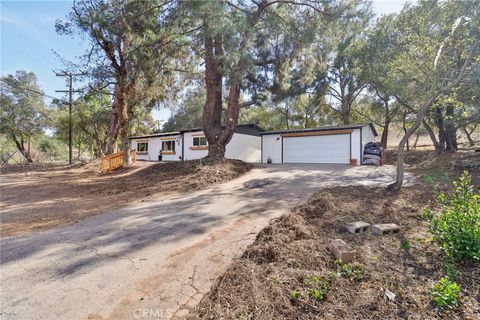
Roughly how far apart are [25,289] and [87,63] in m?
12.8

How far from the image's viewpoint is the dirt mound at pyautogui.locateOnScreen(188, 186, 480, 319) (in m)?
1.94

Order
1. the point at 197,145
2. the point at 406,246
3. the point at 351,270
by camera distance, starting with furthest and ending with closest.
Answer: the point at 197,145
the point at 406,246
the point at 351,270

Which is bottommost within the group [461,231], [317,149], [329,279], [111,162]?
[329,279]

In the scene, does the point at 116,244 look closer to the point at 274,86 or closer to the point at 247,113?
the point at 274,86

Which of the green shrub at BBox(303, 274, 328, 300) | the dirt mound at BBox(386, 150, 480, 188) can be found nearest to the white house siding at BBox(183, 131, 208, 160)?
the dirt mound at BBox(386, 150, 480, 188)

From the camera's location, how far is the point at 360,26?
9773 millimetres

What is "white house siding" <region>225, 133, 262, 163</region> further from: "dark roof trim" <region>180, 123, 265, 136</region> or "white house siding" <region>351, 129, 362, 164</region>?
"white house siding" <region>351, 129, 362, 164</region>

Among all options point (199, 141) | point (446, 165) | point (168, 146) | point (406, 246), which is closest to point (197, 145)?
point (199, 141)

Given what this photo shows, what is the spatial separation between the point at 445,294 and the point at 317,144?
44.4 feet

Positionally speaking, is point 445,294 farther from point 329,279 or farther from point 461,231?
point 461,231

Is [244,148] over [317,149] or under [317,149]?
over

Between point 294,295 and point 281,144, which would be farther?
point 281,144

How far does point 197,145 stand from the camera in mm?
17688

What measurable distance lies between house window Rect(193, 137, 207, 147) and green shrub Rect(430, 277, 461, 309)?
15.9m
